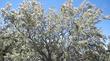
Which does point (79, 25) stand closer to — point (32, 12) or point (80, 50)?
point (80, 50)

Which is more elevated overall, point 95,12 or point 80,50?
point 95,12

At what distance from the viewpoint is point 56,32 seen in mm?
27125

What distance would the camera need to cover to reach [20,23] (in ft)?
89.4

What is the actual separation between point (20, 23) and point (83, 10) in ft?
19.2

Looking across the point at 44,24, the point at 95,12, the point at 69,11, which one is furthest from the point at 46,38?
the point at 95,12

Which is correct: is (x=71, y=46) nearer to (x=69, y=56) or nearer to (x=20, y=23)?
(x=69, y=56)

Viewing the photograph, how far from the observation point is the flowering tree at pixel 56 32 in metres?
26.9

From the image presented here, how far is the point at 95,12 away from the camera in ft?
90.7

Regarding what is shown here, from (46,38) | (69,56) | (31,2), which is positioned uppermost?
(31,2)

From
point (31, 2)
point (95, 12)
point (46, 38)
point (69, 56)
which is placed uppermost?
point (31, 2)

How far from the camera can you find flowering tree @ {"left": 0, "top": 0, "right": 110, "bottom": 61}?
26.9 m

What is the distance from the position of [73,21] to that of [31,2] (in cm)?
436

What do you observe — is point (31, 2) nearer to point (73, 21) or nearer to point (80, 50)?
point (73, 21)

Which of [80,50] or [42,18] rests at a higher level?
[42,18]
